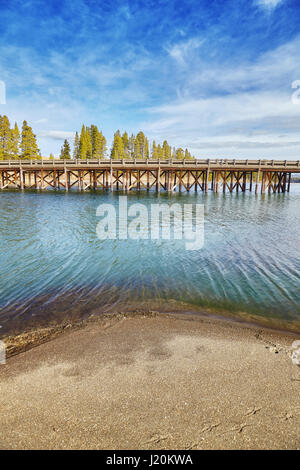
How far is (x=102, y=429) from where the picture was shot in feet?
10.2

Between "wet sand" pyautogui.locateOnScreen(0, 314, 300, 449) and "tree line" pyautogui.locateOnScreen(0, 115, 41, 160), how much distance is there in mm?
59617

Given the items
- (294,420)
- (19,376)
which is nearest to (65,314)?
(19,376)

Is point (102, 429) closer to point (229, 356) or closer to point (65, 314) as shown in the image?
point (229, 356)

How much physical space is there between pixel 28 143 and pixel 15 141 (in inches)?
101

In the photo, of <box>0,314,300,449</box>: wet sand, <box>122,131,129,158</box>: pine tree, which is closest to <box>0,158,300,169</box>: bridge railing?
<box>0,314,300,449</box>: wet sand

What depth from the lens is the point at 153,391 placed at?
3.76m

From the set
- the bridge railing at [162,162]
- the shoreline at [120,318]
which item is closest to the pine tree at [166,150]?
the bridge railing at [162,162]

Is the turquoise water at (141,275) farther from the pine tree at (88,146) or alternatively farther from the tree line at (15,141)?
the pine tree at (88,146)

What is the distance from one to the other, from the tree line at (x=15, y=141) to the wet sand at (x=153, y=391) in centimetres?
5962

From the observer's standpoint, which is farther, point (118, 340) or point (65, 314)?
point (65, 314)

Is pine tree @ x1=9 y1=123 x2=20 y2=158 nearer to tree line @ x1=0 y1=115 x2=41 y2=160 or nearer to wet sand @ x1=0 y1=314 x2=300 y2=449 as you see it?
tree line @ x1=0 y1=115 x2=41 y2=160

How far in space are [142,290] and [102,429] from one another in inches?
191

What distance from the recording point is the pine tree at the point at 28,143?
2217 inches

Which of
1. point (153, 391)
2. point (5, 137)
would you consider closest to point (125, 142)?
point (5, 137)
